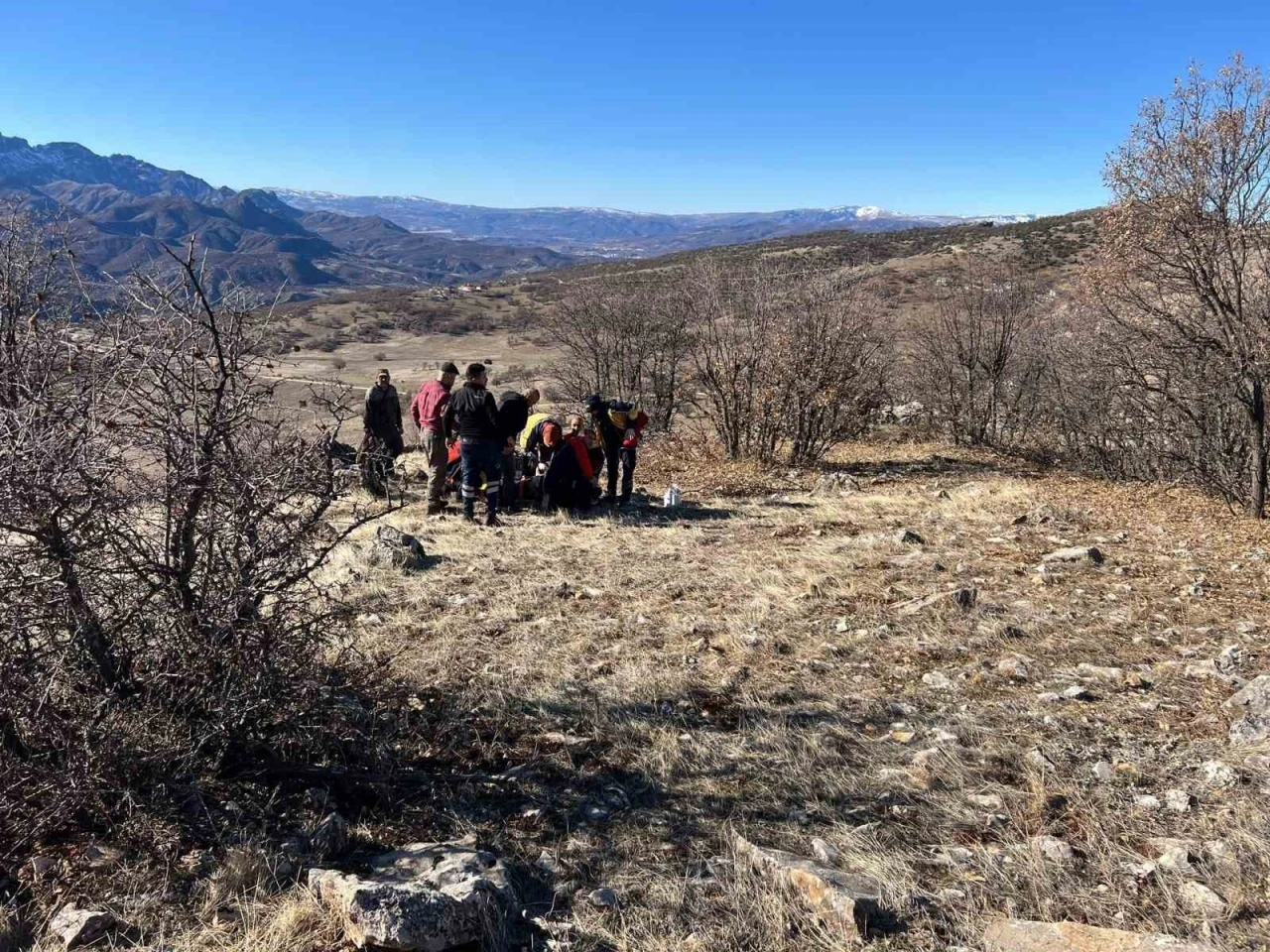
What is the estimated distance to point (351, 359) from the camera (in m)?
40.7

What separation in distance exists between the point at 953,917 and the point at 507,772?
184 centimetres

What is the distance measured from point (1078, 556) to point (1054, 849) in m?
4.29

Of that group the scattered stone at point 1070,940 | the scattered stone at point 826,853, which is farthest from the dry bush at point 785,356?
the scattered stone at point 1070,940

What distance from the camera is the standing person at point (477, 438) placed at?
7793 mm

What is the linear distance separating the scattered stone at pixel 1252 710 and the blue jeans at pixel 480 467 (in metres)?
6.15

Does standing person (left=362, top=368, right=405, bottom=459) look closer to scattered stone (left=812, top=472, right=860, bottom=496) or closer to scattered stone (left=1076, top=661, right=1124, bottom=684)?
scattered stone (left=812, top=472, right=860, bottom=496)

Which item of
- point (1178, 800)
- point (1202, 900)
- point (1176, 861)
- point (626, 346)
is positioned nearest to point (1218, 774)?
point (1178, 800)

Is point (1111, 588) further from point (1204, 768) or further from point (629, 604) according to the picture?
point (629, 604)

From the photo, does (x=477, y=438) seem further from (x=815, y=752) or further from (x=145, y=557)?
(x=815, y=752)

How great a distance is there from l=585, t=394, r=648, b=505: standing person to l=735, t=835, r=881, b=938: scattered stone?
6341mm

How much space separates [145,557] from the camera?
8.95 ft

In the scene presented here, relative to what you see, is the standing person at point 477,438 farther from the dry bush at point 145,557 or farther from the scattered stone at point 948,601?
the dry bush at point 145,557

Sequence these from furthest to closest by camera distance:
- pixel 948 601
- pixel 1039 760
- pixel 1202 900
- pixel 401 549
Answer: pixel 401 549 < pixel 948 601 < pixel 1039 760 < pixel 1202 900

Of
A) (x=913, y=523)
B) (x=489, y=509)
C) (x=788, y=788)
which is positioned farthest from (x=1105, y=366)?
(x=788, y=788)
